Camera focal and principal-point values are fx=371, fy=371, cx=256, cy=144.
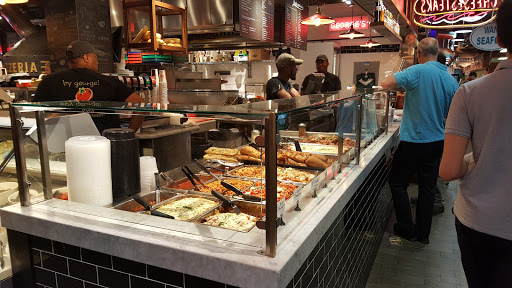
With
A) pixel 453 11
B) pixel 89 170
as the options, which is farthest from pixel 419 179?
pixel 453 11

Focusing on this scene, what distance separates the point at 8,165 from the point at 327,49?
39.1ft

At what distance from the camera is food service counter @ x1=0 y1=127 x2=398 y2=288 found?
4.34 feet

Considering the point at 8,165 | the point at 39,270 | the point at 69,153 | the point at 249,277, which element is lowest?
the point at 39,270

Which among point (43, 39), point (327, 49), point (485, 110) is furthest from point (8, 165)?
point (327, 49)

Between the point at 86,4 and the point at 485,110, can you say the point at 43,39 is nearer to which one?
the point at 86,4

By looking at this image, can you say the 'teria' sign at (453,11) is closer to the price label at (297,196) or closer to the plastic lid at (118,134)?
the price label at (297,196)

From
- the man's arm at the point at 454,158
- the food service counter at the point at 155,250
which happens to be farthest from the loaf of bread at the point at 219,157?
the man's arm at the point at 454,158

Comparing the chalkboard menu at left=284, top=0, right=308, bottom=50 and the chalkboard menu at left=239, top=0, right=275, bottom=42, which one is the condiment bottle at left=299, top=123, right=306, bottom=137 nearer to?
the chalkboard menu at left=239, top=0, right=275, bottom=42

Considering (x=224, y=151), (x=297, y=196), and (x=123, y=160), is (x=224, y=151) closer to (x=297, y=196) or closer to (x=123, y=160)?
(x=123, y=160)

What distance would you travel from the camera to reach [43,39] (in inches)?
254

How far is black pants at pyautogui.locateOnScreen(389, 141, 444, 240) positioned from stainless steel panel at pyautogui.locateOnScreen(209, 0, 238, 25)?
3147 mm

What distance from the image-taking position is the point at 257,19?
5.94 metres

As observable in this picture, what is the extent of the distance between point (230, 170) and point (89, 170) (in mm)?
1110

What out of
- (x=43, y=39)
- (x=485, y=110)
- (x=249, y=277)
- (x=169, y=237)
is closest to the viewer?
(x=249, y=277)
